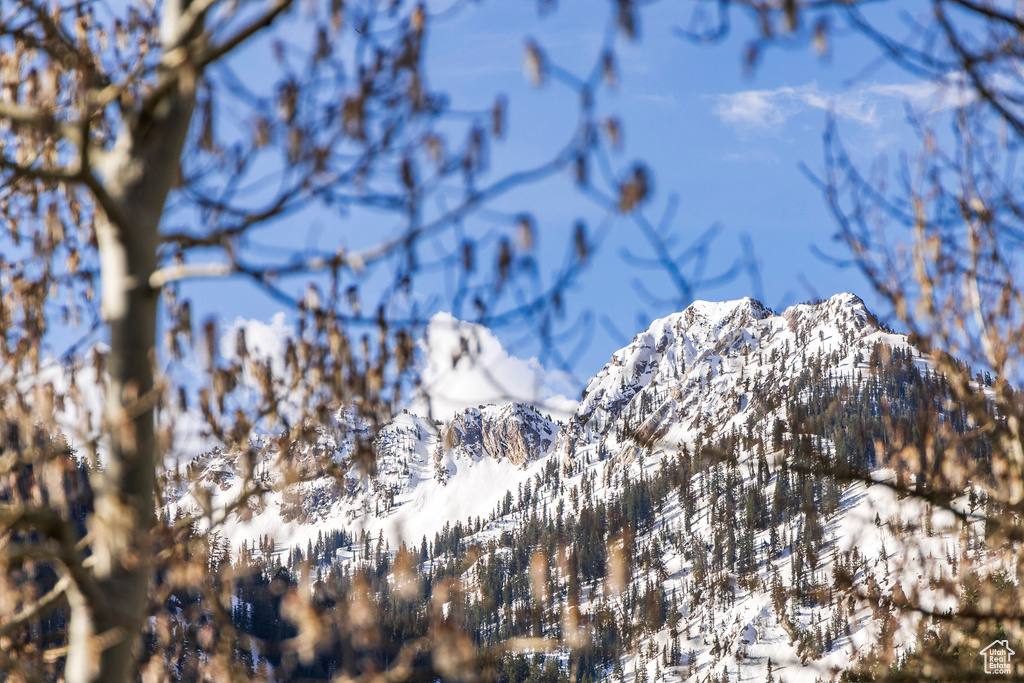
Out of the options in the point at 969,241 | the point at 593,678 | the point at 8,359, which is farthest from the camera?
the point at 593,678

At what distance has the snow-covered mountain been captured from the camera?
16.0ft

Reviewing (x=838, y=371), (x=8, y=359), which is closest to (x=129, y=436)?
(x=8, y=359)

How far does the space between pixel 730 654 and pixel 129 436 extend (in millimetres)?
117957

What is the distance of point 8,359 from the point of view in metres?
4.62

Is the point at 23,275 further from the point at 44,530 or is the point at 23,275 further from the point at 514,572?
the point at 514,572

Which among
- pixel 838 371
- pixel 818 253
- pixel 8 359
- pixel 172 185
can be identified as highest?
pixel 838 371

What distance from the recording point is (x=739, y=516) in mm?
142000

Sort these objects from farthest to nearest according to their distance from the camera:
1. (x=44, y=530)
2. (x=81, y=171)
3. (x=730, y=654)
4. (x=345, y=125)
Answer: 1. (x=730, y=654)
2. (x=345, y=125)
3. (x=81, y=171)
4. (x=44, y=530)

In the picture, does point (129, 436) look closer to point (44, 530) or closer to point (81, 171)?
point (44, 530)

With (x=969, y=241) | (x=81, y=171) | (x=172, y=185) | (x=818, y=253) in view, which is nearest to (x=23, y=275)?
(x=172, y=185)

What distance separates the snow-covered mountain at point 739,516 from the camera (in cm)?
486

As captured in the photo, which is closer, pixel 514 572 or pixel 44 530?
pixel 44 530

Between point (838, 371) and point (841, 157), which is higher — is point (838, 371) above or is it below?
above

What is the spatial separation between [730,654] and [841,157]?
115 metres
